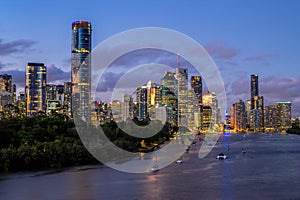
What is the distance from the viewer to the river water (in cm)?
3506

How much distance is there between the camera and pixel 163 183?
132 feet

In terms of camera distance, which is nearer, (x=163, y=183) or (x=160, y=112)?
(x=163, y=183)

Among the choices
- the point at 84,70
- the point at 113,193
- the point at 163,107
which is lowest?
the point at 113,193

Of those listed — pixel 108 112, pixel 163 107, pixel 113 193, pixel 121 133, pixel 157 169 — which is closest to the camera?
pixel 113 193

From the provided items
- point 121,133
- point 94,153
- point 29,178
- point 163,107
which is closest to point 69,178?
point 29,178

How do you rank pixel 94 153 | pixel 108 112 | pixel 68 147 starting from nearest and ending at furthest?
pixel 68 147
pixel 94 153
pixel 108 112

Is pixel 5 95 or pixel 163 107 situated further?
pixel 163 107

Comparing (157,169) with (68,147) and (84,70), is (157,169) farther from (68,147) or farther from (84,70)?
(84,70)

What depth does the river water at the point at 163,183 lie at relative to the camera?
115 ft

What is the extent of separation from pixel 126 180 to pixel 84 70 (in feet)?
508

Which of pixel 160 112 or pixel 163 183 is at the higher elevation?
pixel 160 112

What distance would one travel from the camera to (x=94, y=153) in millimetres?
57469

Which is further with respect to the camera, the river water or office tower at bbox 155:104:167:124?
office tower at bbox 155:104:167:124

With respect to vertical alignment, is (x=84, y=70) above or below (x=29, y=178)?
above
